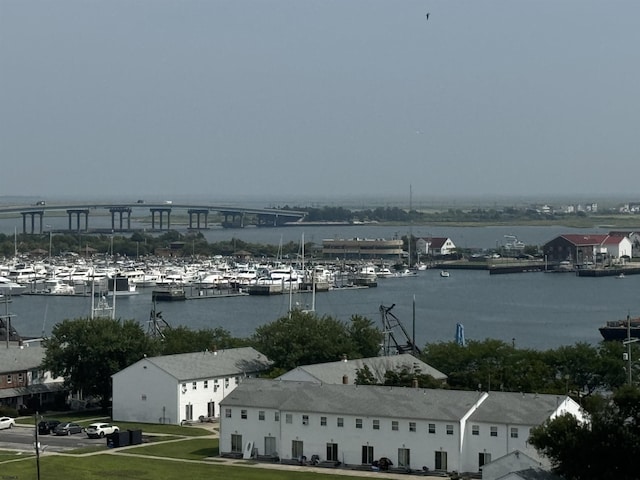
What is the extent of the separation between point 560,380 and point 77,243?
10913 cm

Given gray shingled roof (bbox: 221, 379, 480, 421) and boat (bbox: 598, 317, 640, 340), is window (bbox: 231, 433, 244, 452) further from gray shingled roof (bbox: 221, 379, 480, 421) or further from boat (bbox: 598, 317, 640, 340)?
boat (bbox: 598, 317, 640, 340)

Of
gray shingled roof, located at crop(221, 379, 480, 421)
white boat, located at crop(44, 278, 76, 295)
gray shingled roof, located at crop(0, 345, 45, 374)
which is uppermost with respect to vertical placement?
gray shingled roof, located at crop(221, 379, 480, 421)

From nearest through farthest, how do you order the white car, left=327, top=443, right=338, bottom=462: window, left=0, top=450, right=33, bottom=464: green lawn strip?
left=0, top=450, right=33, bottom=464: green lawn strip
left=327, top=443, right=338, bottom=462: window
the white car

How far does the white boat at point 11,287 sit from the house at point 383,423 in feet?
199

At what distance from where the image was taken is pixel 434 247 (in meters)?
127

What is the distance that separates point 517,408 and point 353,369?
6454 mm

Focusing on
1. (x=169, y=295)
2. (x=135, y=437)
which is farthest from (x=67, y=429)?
(x=169, y=295)

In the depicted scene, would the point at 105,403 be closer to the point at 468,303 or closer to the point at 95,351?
the point at 95,351

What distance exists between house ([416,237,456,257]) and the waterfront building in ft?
5.99

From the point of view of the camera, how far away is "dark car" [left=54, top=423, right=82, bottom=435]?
2817cm

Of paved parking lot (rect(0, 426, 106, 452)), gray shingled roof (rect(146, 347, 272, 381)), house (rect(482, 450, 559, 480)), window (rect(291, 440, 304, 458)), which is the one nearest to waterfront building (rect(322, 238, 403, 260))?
gray shingled roof (rect(146, 347, 272, 381))

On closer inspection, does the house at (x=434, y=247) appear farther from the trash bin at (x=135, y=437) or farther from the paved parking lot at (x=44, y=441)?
the trash bin at (x=135, y=437)

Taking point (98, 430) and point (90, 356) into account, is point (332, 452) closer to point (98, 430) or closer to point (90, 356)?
point (98, 430)

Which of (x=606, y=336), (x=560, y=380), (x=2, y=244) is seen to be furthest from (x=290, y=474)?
(x=2, y=244)
